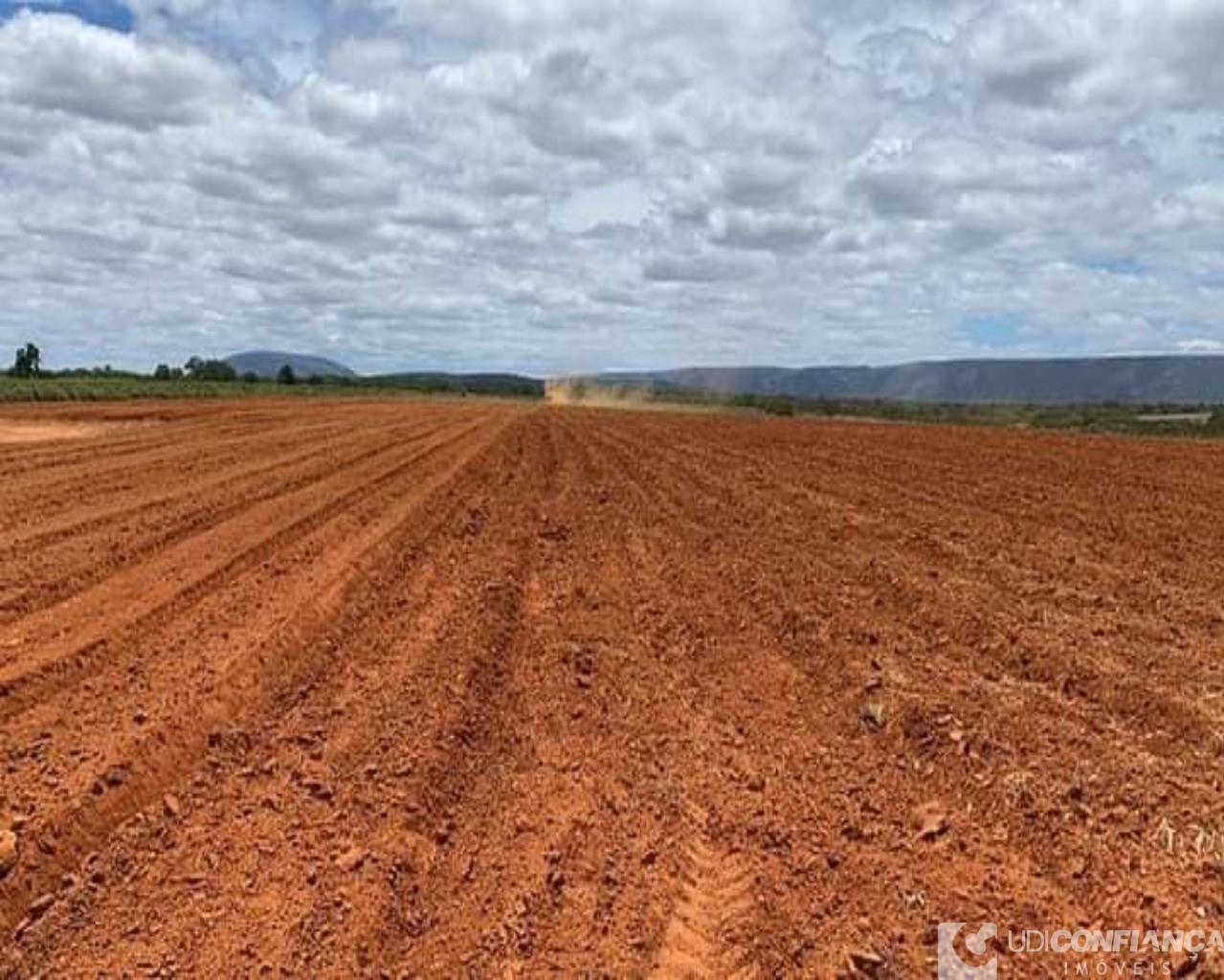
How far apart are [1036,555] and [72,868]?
8.76 metres

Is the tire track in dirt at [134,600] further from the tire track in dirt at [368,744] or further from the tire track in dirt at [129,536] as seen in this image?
the tire track in dirt at [368,744]

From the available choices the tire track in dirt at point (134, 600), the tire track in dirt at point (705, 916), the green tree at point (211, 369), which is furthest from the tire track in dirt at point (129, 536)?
the green tree at point (211, 369)

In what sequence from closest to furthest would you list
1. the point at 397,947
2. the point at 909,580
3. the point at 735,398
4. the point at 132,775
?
the point at 397,947
the point at 132,775
the point at 909,580
the point at 735,398

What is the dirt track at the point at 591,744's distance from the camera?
3.74 meters

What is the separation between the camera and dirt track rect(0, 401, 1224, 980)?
3742 millimetres

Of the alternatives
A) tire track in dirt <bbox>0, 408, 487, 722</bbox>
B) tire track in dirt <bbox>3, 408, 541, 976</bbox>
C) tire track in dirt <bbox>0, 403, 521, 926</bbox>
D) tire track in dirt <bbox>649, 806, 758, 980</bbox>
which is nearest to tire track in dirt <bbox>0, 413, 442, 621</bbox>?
tire track in dirt <bbox>0, 408, 487, 722</bbox>

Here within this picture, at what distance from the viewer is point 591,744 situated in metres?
5.42

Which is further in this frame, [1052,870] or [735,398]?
[735,398]

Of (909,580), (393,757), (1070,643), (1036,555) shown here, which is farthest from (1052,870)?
(1036,555)

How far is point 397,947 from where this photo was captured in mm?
3580

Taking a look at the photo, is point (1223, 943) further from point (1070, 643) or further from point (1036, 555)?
point (1036, 555)

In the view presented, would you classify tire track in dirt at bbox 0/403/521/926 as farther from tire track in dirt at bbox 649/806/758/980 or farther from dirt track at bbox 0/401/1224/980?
tire track in dirt at bbox 649/806/758/980

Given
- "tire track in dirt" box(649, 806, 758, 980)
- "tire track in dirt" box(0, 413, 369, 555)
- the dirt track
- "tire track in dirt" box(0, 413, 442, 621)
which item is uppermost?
"tire track in dirt" box(0, 413, 369, 555)

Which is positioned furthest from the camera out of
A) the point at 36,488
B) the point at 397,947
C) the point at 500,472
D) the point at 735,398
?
the point at 735,398
